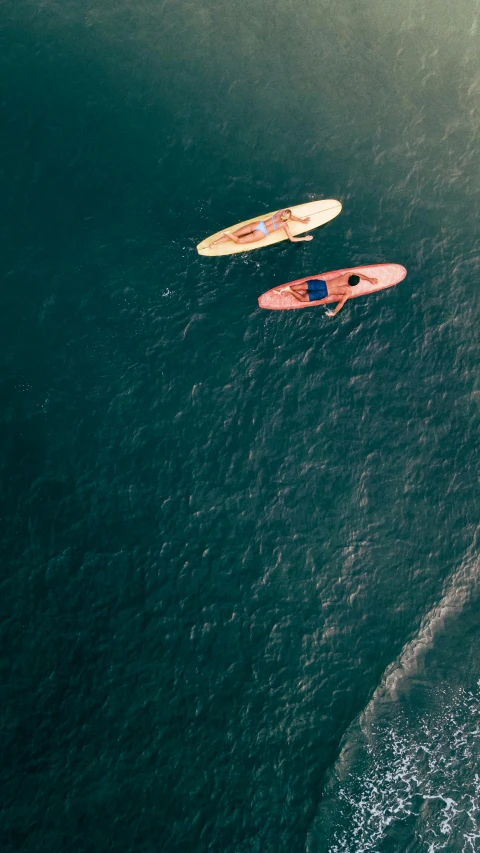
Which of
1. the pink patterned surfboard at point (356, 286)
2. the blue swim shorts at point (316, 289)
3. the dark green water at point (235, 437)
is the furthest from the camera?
the pink patterned surfboard at point (356, 286)

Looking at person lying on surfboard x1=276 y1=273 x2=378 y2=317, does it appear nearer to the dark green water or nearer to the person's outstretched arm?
the dark green water

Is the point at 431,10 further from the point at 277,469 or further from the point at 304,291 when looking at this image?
the point at 277,469

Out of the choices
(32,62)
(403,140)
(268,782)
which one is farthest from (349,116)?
(268,782)

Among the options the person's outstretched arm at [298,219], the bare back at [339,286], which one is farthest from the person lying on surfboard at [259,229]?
the bare back at [339,286]

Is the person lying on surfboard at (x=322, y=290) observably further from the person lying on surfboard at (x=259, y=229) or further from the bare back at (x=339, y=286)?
the person lying on surfboard at (x=259, y=229)

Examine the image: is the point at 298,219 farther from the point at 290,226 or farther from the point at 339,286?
the point at 339,286

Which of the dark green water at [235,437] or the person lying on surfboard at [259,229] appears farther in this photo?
the person lying on surfboard at [259,229]
